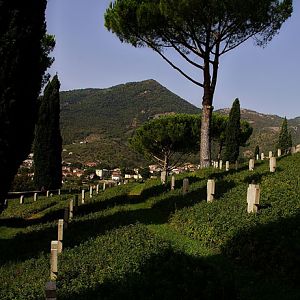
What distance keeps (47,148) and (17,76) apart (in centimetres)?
2345

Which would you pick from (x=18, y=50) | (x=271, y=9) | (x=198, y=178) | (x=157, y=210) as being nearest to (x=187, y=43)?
(x=271, y=9)

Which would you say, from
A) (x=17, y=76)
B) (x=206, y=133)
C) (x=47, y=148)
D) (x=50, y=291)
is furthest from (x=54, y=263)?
(x=47, y=148)

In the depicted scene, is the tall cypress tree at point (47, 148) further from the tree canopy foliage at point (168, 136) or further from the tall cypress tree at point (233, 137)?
the tall cypress tree at point (233, 137)

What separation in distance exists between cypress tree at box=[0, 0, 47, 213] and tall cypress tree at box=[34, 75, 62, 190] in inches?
880

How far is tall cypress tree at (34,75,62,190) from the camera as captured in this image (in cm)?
3638

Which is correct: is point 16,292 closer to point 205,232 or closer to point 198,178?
point 205,232

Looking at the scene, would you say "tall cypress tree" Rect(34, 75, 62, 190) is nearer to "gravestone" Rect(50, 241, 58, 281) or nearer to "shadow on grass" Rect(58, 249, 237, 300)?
"gravestone" Rect(50, 241, 58, 281)

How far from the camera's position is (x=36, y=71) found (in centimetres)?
1429

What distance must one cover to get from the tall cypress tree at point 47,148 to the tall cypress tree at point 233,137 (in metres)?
17.3

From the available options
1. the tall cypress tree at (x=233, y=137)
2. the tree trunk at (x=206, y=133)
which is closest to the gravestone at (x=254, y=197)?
the tree trunk at (x=206, y=133)

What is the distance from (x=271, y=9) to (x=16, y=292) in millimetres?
25393

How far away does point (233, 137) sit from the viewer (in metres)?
45.3

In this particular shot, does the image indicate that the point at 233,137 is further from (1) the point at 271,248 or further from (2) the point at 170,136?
(1) the point at 271,248

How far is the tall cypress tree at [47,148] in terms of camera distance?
36.4 meters
